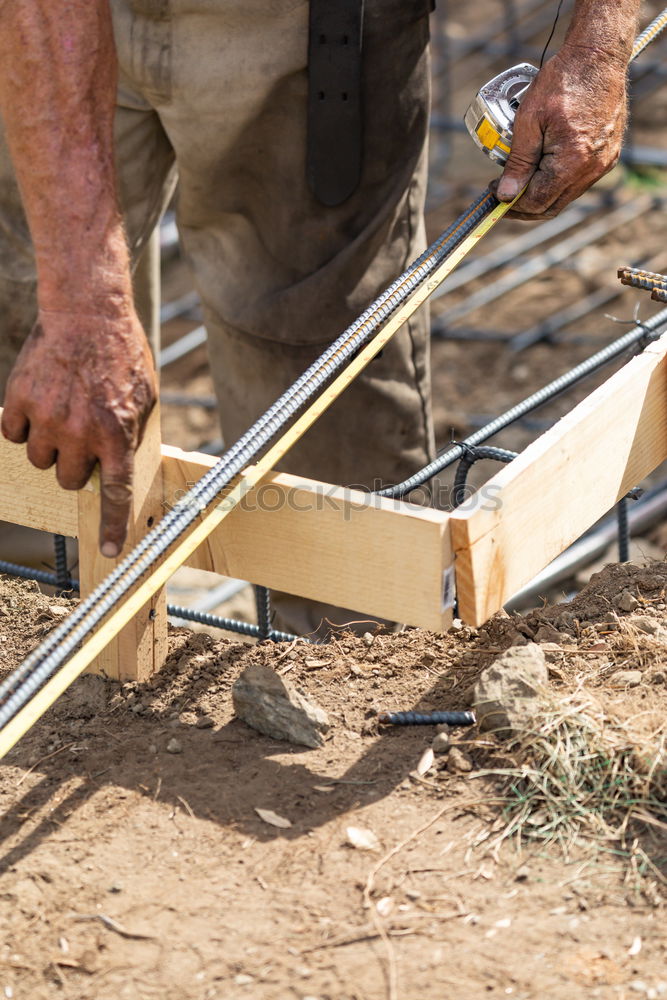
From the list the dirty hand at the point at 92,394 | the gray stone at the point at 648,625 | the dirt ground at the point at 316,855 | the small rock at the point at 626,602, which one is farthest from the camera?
the small rock at the point at 626,602

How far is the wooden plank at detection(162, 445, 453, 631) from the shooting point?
1886 mm

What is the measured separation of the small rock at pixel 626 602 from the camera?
7.20 ft

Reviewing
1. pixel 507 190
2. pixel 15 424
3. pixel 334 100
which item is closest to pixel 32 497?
pixel 15 424

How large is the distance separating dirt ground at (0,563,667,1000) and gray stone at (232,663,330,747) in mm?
27

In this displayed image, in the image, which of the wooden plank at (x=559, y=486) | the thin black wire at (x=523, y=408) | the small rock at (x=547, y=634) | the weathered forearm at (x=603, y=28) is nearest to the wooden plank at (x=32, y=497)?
the thin black wire at (x=523, y=408)

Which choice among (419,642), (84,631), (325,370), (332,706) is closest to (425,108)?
(325,370)

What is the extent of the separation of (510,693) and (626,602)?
0.43m

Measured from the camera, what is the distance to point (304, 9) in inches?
106

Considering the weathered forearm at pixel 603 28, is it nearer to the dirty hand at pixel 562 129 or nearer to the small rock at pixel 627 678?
the dirty hand at pixel 562 129

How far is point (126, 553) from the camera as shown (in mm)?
2094

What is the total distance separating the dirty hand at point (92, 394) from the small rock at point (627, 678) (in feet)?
2.78

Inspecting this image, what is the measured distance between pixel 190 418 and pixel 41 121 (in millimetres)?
3526

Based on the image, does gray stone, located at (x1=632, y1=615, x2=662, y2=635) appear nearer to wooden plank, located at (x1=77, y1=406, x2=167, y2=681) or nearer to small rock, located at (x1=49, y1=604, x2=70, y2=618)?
wooden plank, located at (x1=77, y1=406, x2=167, y2=681)

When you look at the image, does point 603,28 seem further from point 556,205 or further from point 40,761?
point 40,761
